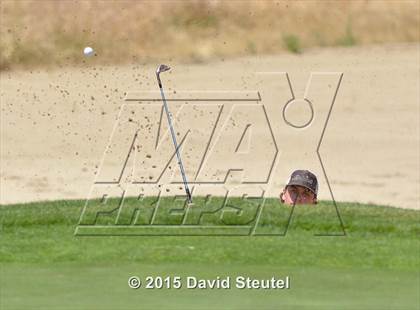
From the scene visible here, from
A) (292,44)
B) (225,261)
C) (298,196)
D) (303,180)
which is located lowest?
(225,261)

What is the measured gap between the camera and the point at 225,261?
378 inches

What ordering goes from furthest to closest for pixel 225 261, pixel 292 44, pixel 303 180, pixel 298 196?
pixel 292 44 → pixel 298 196 → pixel 303 180 → pixel 225 261

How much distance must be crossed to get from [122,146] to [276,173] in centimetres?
226

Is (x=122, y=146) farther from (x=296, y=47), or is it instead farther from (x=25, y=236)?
(x=25, y=236)

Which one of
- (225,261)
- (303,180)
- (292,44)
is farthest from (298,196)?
(292,44)

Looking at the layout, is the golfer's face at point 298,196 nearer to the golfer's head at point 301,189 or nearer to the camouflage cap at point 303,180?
the golfer's head at point 301,189

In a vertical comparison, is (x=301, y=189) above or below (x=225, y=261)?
above

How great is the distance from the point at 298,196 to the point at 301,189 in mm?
59

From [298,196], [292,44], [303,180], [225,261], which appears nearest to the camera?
[225,261]

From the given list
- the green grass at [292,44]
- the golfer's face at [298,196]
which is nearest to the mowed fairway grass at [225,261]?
the golfer's face at [298,196]

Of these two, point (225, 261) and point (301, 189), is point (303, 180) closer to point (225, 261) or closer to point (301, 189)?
point (301, 189)

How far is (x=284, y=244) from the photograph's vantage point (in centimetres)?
1040

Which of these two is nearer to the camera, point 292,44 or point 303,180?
point 303,180

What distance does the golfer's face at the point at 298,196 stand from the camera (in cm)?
1252
